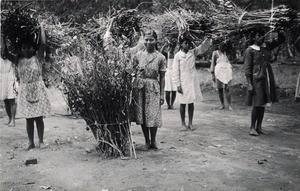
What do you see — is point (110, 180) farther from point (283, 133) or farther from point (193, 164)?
point (283, 133)

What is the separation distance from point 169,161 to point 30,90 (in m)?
2.34

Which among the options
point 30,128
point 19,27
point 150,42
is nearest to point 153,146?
point 150,42

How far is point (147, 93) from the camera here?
5316 mm

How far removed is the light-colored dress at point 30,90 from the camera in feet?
18.5

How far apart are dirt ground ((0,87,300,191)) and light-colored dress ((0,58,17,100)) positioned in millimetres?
632

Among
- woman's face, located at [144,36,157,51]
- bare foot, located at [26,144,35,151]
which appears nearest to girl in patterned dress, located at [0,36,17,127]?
bare foot, located at [26,144,35,151]

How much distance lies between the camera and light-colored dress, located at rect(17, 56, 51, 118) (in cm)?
562

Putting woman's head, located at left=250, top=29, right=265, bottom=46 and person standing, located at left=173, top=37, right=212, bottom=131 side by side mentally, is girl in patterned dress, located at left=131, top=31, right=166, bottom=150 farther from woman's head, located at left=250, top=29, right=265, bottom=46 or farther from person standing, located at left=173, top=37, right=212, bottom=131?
woman's head, located at left=250, top=29, right=265, bottom=46

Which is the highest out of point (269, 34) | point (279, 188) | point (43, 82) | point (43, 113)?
point (269, 34)

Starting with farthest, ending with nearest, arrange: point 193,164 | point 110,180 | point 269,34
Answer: point 269,34 < point 193,164 < point 110,180

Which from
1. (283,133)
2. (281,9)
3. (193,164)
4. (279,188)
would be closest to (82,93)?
(193,164)

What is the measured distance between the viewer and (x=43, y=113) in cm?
573

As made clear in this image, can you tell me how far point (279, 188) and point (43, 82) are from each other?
3.69m

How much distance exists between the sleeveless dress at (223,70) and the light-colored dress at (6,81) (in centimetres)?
474
